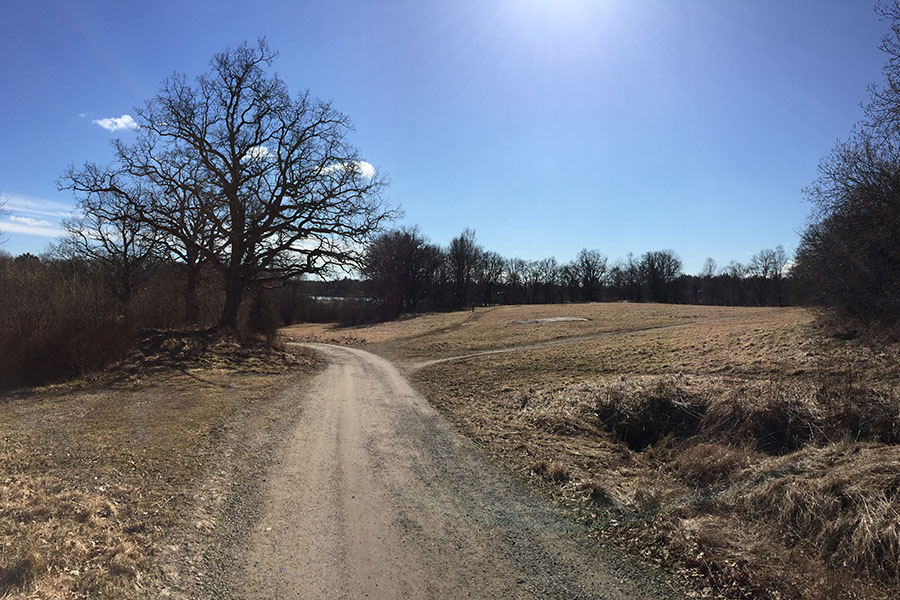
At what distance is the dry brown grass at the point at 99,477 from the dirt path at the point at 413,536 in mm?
1098

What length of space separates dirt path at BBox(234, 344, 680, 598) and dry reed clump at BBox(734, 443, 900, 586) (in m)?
1.57

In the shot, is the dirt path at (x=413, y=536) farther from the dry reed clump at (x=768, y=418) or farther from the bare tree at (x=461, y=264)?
the bare tree at (x=461, y=264)

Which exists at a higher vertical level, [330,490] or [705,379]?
[705,379]

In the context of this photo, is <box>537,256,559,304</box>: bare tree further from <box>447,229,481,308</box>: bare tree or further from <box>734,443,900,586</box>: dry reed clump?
<box>734,443,900,586</box>: dry reed clump

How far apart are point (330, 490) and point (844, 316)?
16672 mm

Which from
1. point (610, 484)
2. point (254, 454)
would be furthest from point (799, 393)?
point (254, 454)

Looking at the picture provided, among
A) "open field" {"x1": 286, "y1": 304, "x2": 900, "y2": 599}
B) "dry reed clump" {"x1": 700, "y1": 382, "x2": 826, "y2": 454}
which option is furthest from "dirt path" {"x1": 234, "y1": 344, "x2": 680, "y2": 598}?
"dry reed clump" {"x1": 700, "y1": 382, "x2": 826, "y2": 454}

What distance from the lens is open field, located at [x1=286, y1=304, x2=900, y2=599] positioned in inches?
173

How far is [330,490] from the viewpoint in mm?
6617

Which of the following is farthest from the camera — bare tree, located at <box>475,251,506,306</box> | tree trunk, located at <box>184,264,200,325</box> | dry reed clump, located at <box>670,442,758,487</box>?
bare tree, located at <box>475,251,506,306</box>

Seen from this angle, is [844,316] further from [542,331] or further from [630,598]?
[542,331]

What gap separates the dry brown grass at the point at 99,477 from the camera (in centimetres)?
418

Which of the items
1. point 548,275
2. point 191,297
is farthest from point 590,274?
point 191,297

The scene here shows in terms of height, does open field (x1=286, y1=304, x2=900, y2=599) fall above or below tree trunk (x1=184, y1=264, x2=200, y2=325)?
below
